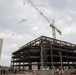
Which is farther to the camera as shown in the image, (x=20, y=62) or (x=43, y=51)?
(x=20, y=62)

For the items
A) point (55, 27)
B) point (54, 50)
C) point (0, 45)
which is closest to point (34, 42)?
point (54, 50)

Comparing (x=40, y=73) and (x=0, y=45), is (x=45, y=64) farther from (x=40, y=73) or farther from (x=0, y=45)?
(x=0, y=45)

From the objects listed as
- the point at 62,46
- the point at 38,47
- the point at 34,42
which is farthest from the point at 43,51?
the point at 62,46

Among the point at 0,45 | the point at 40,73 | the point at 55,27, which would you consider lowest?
the point at 40,73

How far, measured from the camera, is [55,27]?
5044 inches

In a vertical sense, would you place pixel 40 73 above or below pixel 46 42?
below

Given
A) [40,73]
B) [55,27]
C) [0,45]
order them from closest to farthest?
[0,45] → [40,73] → [55,27]

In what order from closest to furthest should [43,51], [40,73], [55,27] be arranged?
1. [40,73]
2. [43,51]
3. [55,27]

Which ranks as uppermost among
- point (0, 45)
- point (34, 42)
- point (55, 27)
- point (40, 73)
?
point (55, 27)

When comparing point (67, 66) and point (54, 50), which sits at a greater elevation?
point (54, 50)

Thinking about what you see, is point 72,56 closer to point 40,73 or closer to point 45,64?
point 45,64

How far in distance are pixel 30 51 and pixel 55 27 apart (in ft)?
165

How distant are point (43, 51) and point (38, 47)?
11.6 ft

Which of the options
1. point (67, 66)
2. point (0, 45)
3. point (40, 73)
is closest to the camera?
point (0, 45)
